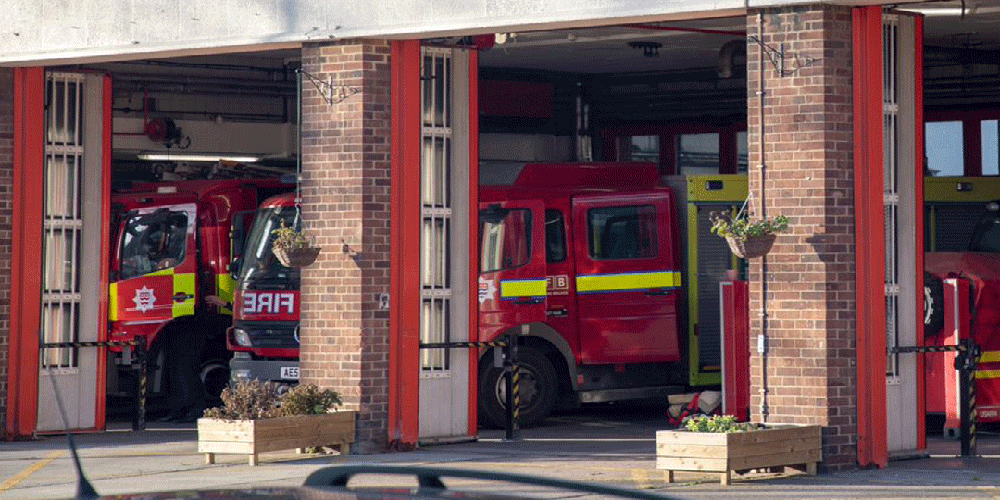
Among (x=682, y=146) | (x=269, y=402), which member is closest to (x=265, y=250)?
(x=269, y=402)

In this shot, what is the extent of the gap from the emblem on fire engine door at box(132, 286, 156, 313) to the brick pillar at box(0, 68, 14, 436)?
7.50 ft

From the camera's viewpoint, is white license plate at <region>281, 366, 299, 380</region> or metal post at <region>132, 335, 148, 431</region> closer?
white license plate at <region>281, 366, 299, 380</region>

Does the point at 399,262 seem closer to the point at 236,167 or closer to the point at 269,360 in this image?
the point at 269,360

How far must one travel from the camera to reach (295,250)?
1423 cm

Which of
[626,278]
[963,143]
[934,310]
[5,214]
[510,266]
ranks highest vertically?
[963,143]

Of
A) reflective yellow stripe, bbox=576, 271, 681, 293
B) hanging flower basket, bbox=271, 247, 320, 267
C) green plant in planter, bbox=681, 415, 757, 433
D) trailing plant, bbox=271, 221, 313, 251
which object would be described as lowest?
green plant in planter, bbox=681, 415, 757, 433

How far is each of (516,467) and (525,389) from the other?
4168 mm

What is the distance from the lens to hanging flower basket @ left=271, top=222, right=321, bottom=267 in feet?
46.7

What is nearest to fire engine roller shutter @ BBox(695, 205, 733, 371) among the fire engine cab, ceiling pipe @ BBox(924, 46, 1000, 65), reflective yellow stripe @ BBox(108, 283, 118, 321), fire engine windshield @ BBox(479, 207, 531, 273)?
the fire engine cab

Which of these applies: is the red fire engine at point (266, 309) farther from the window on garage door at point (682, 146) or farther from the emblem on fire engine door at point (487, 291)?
the window on garage door at point (682, 146)

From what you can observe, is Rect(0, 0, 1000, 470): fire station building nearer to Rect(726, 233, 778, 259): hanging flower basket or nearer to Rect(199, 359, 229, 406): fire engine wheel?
Rect(726, 233, 778, 259): hanging flower basket

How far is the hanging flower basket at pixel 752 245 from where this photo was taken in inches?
489

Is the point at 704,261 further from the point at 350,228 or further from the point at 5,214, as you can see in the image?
the point at 5,214

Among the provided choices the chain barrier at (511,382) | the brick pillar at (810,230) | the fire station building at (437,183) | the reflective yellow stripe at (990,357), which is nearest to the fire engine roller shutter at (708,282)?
the fire station building at (437,183)
